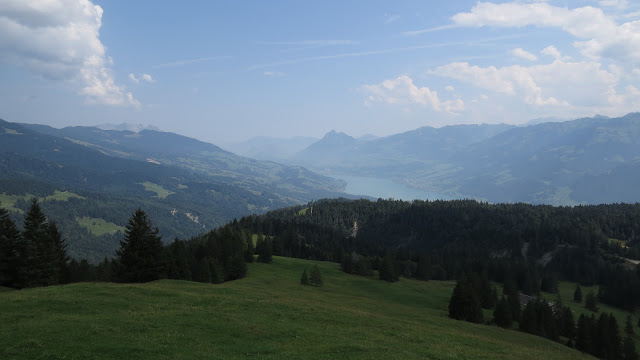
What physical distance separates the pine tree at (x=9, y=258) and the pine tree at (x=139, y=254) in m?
13.7

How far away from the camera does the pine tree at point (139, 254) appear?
6044cm

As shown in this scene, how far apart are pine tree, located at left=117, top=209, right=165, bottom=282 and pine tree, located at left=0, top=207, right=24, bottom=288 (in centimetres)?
1374

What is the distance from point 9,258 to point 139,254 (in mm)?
17294

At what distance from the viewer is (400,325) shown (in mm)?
45156

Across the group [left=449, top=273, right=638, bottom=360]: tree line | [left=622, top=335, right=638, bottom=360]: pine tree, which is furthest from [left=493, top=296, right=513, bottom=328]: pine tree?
[left=622, top=335, right=638, bottom=360]: pine tree

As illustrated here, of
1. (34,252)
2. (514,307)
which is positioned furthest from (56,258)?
(514,307)

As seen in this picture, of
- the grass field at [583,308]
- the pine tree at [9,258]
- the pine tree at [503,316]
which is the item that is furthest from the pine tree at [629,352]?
the pine tree at [9,258]

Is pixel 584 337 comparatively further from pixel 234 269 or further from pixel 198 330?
pixel 198 330

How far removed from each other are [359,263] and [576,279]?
355ft

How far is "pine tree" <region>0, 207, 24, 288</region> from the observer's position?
57906mm

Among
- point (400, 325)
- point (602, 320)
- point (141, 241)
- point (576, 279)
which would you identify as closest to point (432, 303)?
point (602, 320)

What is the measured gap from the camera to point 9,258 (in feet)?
190

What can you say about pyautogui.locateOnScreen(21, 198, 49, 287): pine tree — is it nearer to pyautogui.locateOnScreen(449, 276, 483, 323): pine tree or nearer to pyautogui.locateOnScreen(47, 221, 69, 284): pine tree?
pyautogui.locateOnScreen(47, 221, 69, 284): pine tree

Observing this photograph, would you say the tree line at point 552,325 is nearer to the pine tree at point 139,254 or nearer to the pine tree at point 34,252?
the pine tree at point 139,254
